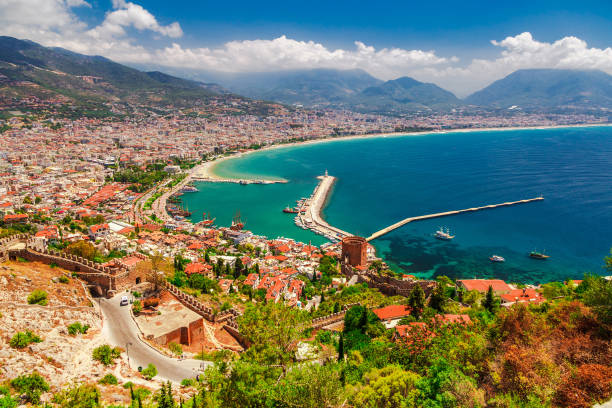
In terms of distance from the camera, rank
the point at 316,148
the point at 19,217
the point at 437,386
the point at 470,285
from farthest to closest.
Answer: the point at 316,148 → the point at 19,217 → the point at 470,285 → the point at 437,386

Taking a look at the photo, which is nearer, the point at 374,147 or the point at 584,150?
the point at 584,150

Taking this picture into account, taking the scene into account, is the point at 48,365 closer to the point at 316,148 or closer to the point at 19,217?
the point at 19,217

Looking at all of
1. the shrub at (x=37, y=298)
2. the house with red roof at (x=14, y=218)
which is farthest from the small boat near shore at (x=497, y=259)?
the house with red roof at (x=14, y=218)

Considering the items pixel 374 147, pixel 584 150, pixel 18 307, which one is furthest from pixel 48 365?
pixel 584 150

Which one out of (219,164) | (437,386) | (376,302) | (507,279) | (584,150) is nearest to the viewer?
(437,386)

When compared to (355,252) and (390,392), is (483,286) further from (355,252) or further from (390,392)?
(390,392)
